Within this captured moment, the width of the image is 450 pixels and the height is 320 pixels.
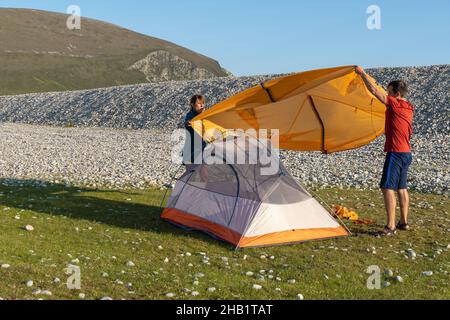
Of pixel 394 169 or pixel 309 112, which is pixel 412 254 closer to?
pixel 394 169

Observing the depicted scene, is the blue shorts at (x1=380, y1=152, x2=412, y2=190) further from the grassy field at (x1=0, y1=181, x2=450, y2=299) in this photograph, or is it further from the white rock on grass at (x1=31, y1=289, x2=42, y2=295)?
the white rock on grass at (x1=31, y1=289, x2=42, y2=295)

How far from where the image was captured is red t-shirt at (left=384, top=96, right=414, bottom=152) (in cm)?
1169

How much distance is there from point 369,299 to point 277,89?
5871 millimetres

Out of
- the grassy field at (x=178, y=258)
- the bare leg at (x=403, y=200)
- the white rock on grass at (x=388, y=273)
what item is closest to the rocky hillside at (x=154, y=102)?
the bare leg at (x=403, y=200)

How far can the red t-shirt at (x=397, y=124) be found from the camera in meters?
11.7

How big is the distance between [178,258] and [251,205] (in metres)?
2.34

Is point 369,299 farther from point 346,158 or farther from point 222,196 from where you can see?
point 346,158

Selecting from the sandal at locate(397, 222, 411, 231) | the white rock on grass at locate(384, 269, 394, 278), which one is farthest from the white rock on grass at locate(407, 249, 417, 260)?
the sandal at locate(397, 222, 411, 231)

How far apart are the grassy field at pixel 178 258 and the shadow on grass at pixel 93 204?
0.05 meters

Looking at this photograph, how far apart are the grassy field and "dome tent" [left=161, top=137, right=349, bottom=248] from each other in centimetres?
39

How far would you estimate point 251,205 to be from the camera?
11633 millimetres

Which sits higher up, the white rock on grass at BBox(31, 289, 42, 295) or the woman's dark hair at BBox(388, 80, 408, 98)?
the woman's dark hair at BBox(388, 80, 408, 98)

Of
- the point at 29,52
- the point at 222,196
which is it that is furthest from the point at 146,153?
the point at 29,52
